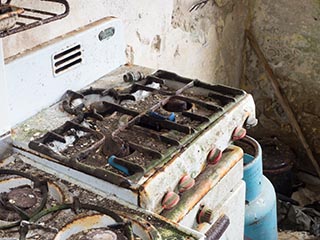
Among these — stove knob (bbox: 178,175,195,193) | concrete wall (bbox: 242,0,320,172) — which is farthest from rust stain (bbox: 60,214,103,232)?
concrete wall (bbox: 242,0,320,172)

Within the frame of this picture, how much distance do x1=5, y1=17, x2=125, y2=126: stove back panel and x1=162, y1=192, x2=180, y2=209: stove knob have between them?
1.65 feet

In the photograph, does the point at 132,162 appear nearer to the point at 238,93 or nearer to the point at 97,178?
the point at 97,178

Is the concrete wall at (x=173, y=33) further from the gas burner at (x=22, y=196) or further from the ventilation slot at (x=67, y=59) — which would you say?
the gas burner at (x=22, y=196)

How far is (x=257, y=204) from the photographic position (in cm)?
211

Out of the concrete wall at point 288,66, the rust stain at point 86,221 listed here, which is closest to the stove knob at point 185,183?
the rust stain at point 86,221

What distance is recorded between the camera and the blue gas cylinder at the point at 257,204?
81.6 inches

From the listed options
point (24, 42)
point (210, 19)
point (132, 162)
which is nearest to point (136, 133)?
point (132, 162)

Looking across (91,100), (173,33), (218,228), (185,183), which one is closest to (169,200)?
(185,183)

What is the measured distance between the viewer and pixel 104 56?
71.7 inches

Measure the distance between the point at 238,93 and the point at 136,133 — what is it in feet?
1.21

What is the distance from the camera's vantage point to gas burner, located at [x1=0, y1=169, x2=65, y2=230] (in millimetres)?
1213

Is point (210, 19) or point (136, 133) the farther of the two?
point (210, 19)

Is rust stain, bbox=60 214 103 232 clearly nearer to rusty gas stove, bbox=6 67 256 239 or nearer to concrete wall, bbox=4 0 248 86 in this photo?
rusty gas stove, bbox=6 67 256 239

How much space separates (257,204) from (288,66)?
118 centimetres
